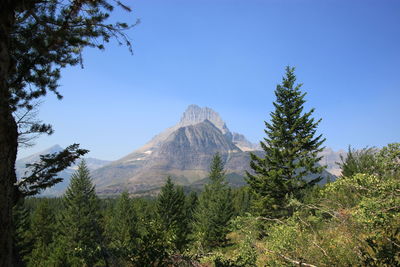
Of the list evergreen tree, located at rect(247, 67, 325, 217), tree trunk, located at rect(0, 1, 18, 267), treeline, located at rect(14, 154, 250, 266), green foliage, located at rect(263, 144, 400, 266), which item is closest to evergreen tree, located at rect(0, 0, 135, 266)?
tree trunk, located at rect(0, 1, 18, 267)

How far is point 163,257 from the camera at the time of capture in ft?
17.1

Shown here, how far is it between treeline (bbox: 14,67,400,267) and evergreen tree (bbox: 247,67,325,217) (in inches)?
3.4

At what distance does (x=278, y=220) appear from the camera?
26.4 feet

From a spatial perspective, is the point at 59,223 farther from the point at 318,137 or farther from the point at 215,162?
the point at 318,137

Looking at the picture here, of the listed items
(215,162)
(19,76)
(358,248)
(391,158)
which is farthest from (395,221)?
(215,162)

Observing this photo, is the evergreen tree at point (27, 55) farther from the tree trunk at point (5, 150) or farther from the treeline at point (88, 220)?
the treeline at point (88, 220)

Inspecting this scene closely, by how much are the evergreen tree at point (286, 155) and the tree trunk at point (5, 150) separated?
19.1 metres

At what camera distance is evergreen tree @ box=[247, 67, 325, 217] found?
20594mm

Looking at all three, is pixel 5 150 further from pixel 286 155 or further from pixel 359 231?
pixel 286 155

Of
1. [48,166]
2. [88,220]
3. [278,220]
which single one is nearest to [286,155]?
[278,220]

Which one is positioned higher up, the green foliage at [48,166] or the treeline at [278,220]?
the green foliage at [48,166]

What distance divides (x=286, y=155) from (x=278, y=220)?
14.0 meters

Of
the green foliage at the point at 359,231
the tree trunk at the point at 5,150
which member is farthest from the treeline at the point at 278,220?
the tree trunk at the point at 5,150

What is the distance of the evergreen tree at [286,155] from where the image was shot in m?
20.6
